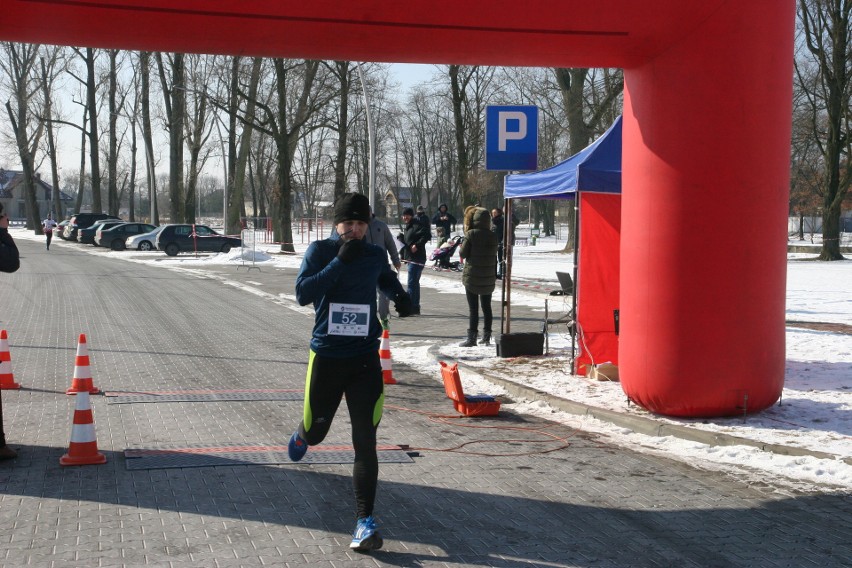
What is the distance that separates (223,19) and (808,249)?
151 feet

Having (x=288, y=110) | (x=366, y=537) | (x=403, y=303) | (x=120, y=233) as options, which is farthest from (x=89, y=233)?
(x=366, y=537)

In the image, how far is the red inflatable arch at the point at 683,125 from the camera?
7543 mm

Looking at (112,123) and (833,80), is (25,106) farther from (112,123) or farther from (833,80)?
(833,80)

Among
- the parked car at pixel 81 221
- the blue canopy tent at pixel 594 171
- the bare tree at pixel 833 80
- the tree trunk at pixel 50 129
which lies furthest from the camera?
the tree trunk at pixel 50 129

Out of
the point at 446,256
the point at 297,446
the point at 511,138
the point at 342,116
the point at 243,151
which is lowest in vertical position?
the point at 297,446

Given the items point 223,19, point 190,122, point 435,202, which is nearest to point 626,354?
point 223,19

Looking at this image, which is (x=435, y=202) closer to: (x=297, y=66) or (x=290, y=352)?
(x=297, y=66)

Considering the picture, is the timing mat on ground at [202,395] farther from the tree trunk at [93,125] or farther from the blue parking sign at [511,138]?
the tree trunk at [93,125]

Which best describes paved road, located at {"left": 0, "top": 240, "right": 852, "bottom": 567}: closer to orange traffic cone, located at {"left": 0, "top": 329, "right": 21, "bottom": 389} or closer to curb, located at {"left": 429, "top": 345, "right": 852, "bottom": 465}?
orange traffic cone, located at {"left": 0, "top": 329, "right": 21, "bottom": 389}

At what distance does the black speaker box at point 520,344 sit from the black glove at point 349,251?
7.00 m

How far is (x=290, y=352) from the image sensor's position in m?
A: 12.7

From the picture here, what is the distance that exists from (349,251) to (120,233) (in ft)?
153

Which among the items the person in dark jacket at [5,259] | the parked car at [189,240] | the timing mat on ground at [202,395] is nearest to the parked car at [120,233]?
the parked car at [189,240]

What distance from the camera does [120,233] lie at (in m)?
49.0
